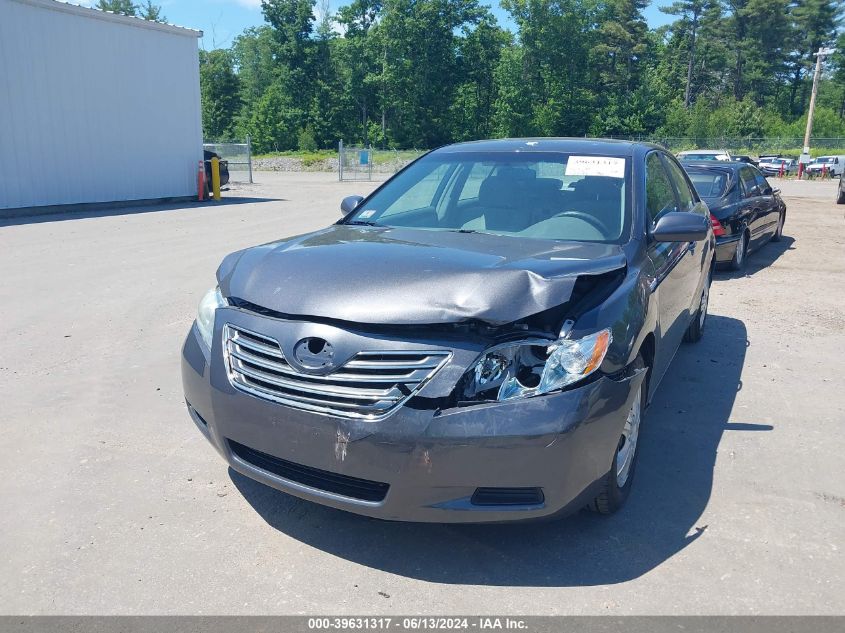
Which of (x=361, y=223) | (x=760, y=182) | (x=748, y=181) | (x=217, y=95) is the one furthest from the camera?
(x=217, y=95)

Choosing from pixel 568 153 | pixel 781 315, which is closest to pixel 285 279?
pixel 568 153

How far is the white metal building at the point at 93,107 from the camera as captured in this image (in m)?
16.0

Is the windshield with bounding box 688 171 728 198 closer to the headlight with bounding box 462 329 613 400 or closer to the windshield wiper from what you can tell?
the windshield wiper

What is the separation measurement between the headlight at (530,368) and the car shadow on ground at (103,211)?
14691 mm

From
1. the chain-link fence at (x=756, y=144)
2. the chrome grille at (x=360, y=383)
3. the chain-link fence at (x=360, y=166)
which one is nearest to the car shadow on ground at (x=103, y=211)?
the chrome grille at (x=360, y=383)

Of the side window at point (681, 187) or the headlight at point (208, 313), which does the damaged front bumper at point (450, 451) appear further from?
the side window at point (681, 187)

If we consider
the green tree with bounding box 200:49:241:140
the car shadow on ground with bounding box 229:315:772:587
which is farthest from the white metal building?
the green tree with bounding box 200:49:241:140

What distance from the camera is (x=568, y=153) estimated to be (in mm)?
4504

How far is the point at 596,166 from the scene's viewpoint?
4.34 metres

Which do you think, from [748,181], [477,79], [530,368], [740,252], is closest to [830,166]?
[477,79]

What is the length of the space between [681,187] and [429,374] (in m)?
3.71

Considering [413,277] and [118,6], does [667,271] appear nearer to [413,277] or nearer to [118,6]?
[413,277]

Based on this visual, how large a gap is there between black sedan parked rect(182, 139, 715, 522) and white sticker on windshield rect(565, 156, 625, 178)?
0.83 metres
